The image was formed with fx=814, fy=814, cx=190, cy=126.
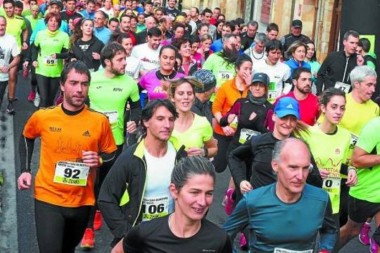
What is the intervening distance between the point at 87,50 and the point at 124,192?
5955mm

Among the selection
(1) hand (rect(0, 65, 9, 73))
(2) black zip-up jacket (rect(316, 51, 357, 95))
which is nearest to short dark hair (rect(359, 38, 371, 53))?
(2) black zip-up jacket (rect(316, 51, 357, 95))

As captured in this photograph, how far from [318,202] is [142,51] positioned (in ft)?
19.2

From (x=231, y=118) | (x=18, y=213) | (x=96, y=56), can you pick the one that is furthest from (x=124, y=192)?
(x=96, y=56)

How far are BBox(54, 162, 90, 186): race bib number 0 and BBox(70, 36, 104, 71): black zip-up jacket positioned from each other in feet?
16.3

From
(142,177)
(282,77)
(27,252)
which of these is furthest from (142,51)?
(142,177)

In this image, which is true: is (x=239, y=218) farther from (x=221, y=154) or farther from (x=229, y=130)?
(x=221, y=154)

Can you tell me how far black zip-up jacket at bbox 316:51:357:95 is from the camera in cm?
967

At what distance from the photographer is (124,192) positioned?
4633mm

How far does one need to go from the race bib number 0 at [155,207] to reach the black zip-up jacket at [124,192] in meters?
0.05

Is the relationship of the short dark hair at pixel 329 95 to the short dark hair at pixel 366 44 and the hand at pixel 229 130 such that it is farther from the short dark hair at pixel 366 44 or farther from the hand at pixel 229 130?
the short dark hair at pixel 366 44

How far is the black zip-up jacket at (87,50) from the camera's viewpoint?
10.3 meters

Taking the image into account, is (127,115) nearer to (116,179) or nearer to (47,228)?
(47,228)

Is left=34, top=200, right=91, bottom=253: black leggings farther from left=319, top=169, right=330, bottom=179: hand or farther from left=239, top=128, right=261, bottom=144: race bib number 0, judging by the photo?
left=239, top=128, right=261, bottom=144: race bib number 0

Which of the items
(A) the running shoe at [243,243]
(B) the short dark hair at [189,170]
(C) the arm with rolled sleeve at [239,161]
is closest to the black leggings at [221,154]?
(A) the running shoe at [243,243]
